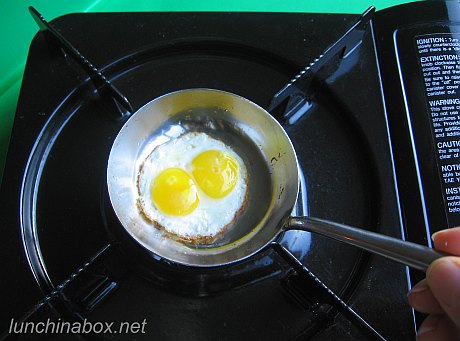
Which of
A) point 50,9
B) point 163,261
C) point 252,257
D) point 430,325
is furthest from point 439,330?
point 50,9

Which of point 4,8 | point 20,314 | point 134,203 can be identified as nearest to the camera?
point 20,314

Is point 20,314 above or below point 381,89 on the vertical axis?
below

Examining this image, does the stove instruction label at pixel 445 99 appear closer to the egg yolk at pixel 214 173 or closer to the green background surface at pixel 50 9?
the green background surface at pixel 50 9

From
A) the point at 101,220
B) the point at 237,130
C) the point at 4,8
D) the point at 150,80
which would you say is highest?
the point at 4,8

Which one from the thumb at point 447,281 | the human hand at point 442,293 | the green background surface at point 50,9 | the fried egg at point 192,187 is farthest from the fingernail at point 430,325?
the green background surface at point 50,9

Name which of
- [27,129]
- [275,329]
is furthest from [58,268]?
[275,329]

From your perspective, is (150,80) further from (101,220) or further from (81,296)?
(81,296)

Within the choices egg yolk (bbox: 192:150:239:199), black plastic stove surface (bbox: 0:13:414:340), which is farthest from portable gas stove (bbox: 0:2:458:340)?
egg yolk (bbox: 192:150:239:199)
